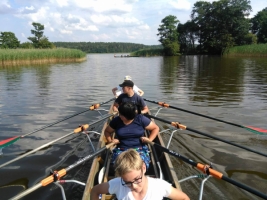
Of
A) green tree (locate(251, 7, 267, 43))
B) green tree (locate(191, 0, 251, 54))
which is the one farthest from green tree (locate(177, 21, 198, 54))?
Answer: green tree (locate(251, 7, 267, 43))

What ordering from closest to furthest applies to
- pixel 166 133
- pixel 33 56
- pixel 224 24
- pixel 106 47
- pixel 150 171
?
pixel 150 171 → pixel 166 133 → pixel 33 56 → pixel 224 24 → pixel 106 47

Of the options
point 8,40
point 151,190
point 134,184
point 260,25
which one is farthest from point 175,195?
point 8,40

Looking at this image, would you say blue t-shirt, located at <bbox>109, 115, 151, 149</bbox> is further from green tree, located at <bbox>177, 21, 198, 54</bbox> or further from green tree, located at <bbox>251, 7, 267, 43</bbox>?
green tree, located at <bbox>177, 21, 198, 54</bbox>

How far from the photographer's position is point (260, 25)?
6581cm

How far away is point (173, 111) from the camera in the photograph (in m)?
10.8

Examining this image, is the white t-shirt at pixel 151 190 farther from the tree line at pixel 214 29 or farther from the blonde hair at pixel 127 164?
the tree line at pixel 214 29

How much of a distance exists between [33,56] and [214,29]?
47.7m

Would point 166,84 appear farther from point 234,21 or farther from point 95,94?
point 234,21

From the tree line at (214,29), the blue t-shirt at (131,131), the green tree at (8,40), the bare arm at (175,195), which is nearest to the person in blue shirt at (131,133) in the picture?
the blue t-shirt at (131,131)

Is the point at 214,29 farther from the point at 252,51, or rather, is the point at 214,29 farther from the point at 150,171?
the point at 150,171

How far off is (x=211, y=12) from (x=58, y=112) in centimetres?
6266

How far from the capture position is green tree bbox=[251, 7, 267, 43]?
61650 mm

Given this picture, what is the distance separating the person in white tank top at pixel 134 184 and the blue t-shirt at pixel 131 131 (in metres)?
1.66

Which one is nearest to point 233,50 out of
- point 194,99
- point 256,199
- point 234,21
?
point 234,21
